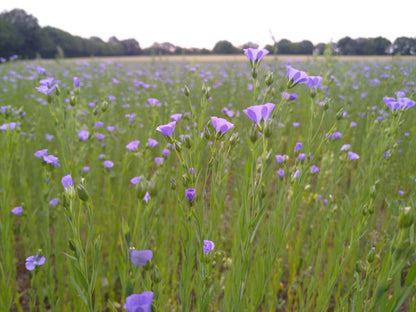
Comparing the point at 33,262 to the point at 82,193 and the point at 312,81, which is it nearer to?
the point at 82,193

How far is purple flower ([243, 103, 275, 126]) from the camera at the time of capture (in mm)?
1012

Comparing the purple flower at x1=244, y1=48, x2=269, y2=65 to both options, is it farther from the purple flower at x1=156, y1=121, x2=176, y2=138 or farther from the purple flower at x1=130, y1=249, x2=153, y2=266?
the purple flower at x1=130, y1=249, x2=153, y2=266

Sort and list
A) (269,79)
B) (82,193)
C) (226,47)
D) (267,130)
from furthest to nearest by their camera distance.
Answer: (226,47), (269,79), (267,130), (82,193)

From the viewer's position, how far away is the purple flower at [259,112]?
101 centimetres

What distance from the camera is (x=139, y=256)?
2.52ft

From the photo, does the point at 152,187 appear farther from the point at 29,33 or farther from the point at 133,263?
the point at 29,33

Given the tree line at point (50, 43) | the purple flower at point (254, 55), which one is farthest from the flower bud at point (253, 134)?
the tree line at point (50, 43)

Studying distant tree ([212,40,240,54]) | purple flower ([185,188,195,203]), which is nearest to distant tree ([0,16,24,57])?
distant tree ([212,40,240,54])

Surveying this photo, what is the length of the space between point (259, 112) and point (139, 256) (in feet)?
2.00

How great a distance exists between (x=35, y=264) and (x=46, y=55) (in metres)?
25.4

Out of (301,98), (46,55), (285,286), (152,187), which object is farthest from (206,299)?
(46,55)

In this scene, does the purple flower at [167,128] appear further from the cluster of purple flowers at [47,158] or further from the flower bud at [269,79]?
the cluster of purple flowers at [47,158]

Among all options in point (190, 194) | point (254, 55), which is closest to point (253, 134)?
point (190, 194)

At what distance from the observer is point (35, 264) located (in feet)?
4.50
